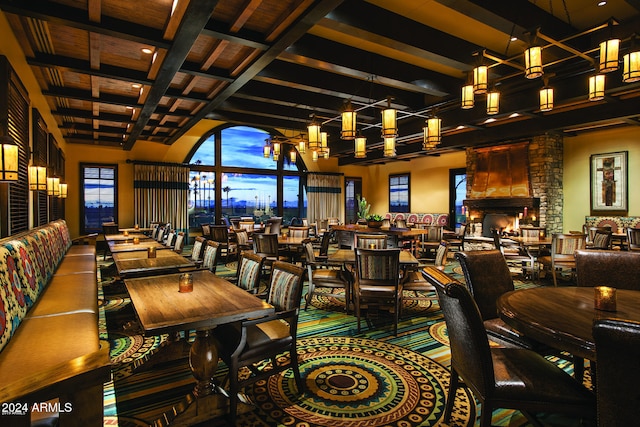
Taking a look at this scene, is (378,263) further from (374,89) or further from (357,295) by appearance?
(374,89)

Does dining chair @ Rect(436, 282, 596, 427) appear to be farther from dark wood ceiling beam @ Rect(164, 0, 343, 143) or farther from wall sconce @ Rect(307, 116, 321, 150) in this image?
wall sconce @ Rect(307, 116, 321, 150)

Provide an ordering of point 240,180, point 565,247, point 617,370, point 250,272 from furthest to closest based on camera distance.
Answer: point 240,180 < point 565,247 < point 250,272 < point 617,370

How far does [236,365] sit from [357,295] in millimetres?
1786

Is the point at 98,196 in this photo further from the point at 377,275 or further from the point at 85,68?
the point at 377,275

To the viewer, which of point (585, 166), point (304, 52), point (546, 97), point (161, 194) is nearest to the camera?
point (546, 97)

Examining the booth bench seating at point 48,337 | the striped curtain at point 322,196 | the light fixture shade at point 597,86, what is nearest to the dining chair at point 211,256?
the booth bench seating at point 48,337

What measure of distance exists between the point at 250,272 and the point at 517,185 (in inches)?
321

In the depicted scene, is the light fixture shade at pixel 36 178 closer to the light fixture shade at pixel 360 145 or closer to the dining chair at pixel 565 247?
the light fixture shade at pixel 360 145

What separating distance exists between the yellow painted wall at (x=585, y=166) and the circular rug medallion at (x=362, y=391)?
25.8 feet

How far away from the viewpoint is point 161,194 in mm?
10320

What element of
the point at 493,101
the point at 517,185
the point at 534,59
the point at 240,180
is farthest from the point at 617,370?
the point at 240,180

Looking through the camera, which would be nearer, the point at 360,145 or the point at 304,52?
the point at 304,52

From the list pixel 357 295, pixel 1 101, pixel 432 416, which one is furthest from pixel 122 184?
pixel 432 416

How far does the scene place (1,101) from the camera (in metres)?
2.95
